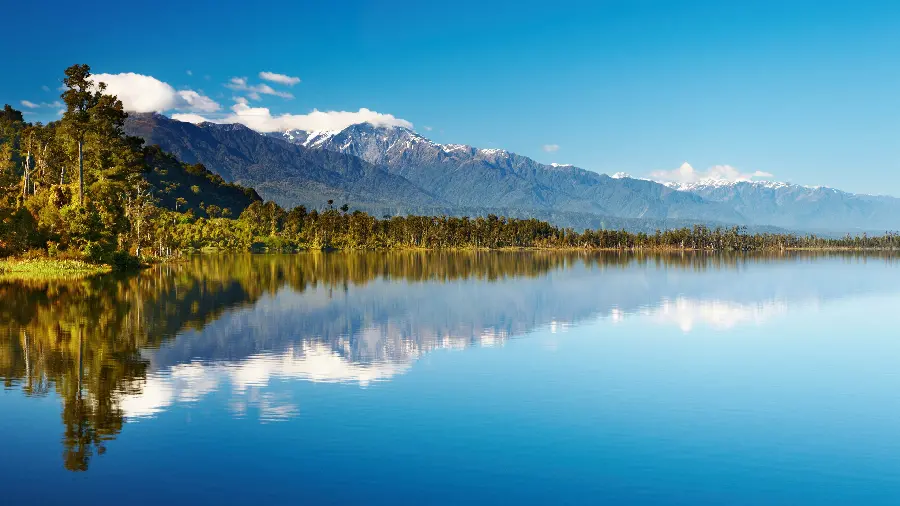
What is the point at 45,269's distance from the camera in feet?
251

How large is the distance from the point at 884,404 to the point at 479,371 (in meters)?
15.3

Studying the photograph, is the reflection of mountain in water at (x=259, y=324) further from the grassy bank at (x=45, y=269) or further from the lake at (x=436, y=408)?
the grassy bank at (x=45, y=269)

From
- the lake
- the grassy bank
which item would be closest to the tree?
the grassy bank

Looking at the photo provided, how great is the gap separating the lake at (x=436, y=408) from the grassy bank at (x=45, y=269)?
82.4ft

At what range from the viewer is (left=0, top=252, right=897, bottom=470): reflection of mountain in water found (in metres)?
25.1

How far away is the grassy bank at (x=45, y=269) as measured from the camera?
7388cm

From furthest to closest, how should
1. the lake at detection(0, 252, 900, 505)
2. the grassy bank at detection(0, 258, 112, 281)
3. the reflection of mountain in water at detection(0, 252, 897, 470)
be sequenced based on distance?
the grassy bank at detection(0, 258, 112, 281)
the reflection of mountain in water at detection(0, 252, 897, 470)
the lake at detection(0, 252, 900, 505)

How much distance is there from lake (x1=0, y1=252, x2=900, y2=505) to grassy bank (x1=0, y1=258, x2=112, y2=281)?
82.4ft

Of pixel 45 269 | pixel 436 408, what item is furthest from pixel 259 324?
pixel 45 269

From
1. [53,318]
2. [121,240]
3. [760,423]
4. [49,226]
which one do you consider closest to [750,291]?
[760,423]

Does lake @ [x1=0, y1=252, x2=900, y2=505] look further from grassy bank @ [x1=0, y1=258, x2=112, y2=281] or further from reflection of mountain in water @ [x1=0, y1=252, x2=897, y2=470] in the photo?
grassy bank @ [x1=0, y1=258, x2=112, y2=281]

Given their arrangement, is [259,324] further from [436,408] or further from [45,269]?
[45,269]

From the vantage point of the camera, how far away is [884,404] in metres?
25.9

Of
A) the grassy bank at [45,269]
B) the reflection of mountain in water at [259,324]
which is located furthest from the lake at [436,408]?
the grassy bank at [45,269]
